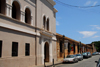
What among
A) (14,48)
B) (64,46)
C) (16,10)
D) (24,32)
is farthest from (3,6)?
(64,46)

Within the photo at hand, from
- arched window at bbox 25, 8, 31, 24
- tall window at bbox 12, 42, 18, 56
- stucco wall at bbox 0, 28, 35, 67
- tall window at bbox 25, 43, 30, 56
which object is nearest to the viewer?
stucco wall at bbox 0, 28, 35, 67

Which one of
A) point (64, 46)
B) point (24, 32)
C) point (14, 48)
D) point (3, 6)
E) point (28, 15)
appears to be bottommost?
point (64, 46)

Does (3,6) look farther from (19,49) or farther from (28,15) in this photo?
(19,49)

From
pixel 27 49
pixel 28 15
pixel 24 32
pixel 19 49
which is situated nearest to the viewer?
pixel 19 49

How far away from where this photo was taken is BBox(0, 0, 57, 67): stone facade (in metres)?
12.7

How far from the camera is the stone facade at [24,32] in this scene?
12.7m

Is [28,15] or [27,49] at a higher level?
[28,15]

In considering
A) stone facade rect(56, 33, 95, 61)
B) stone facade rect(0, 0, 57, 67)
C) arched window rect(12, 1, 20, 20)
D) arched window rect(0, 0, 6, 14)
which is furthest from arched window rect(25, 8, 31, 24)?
stone facade rect(56, 33, 95, 61)

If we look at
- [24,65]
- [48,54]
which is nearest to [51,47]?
[48,54]

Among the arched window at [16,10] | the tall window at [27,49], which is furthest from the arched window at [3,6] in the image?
the tall window at [27,49]

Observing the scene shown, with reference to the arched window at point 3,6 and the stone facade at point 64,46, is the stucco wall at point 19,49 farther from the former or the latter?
the stone facade at point 64,46

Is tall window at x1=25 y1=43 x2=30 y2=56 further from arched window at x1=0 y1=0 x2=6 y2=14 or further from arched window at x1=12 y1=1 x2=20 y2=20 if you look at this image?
arched window at x1=0 y1=0 x2=6 y2=14

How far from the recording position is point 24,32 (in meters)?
15.4

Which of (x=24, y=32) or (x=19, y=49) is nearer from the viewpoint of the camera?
(x=19, y=49)
